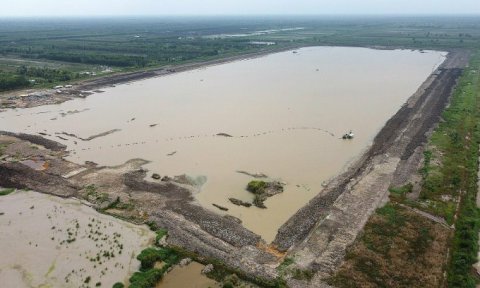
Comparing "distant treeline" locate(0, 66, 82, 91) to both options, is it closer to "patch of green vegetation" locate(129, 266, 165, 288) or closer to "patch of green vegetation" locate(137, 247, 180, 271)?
"patch of green vegetation" locate(137, 247, 180, 271)

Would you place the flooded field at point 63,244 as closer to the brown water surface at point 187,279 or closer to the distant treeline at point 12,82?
the brown water surface at point 187,279

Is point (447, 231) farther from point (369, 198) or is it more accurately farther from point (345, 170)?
point (345, 170)

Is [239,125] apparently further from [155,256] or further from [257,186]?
[155,256]

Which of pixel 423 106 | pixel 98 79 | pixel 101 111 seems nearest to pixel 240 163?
pixel 101 111

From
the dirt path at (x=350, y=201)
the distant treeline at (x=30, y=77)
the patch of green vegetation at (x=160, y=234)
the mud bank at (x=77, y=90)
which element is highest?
the distant treeline at (x=30, y=77)

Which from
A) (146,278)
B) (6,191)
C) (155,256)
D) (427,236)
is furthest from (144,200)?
(427,236)

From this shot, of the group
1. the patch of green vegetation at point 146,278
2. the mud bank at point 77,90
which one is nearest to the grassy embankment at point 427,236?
the patch of green vegetation at point 146,278
